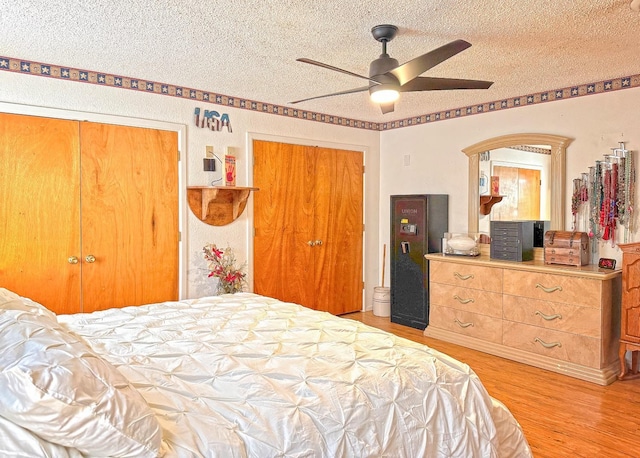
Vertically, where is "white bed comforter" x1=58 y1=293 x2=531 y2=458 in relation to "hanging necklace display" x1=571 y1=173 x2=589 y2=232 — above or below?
below

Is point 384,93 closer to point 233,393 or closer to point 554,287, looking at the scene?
point 233,393

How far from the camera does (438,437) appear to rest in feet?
5.71

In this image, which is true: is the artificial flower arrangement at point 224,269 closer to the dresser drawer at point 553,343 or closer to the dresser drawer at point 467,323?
the dresser drawer at point 467,323

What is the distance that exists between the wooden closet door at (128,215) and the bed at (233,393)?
1279mm

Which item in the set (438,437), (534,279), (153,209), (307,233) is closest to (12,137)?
(153,209)

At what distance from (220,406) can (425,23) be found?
2305 millimetres

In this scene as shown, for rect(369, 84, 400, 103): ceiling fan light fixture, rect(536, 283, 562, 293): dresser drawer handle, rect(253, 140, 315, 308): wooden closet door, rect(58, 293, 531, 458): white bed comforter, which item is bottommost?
rect(58, 293, 531, 458): white bed comforter

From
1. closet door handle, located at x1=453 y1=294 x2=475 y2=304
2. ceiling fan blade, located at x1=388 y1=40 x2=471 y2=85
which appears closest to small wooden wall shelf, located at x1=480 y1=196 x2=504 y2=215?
closet door handle, located at x1=453 y1=294 x2=475 y2=304

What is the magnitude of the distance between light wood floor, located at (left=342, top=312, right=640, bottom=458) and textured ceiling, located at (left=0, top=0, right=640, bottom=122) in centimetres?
239

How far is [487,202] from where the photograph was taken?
186 inches

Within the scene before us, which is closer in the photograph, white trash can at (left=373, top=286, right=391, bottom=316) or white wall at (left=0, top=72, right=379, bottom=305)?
white wall at (left=0, top=72, right=379, bottom=305)

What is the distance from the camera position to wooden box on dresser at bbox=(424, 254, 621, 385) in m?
3.51

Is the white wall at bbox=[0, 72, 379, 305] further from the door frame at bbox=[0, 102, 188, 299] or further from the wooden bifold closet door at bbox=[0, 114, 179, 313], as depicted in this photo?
the wooden bifold closet door at bbox=[0, 114, 179, 313]

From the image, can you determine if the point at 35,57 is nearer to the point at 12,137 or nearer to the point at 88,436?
the point at 12,137
